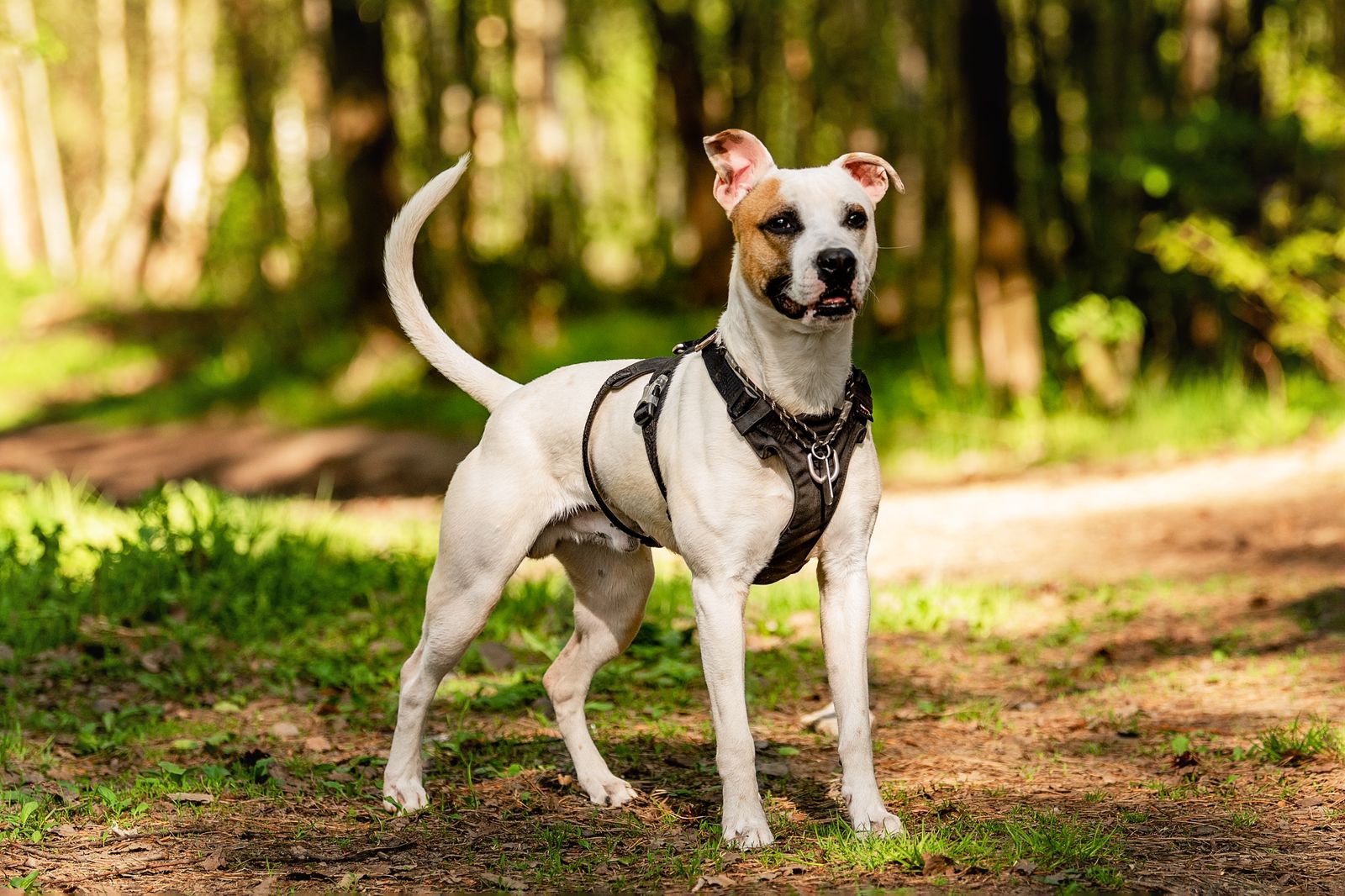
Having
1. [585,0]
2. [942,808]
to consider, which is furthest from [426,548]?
[585,0]

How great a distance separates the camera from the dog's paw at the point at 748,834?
13.1 feet

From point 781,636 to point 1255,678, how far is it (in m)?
2.03

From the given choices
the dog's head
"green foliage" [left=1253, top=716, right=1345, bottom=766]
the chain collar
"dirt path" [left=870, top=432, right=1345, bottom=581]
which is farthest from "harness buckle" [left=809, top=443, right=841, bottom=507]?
"dirt path" [left=870, top=432, right=1345, bottom=581]

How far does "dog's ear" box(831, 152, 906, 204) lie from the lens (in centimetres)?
426

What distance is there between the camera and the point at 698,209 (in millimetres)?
19344

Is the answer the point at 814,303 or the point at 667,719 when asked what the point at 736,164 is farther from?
the point at 667,719

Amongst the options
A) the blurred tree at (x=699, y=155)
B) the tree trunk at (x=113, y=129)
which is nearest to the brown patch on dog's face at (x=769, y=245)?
the blurred tree at (x=699, y=155)

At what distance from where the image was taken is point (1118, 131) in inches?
671

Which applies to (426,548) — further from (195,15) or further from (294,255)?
(195,15)

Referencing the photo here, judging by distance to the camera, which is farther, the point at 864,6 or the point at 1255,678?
the point at 864,6

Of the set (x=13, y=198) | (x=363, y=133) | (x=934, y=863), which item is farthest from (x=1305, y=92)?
(x=13, y=198)

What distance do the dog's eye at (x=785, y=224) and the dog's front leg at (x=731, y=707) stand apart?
995mm

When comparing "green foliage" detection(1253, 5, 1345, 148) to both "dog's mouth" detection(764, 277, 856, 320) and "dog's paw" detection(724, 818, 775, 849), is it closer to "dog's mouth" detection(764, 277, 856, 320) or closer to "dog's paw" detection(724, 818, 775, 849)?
"dog's mouth" detection(764, 277, 856, 320)

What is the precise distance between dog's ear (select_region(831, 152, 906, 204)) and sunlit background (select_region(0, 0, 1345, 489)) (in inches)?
11.8
